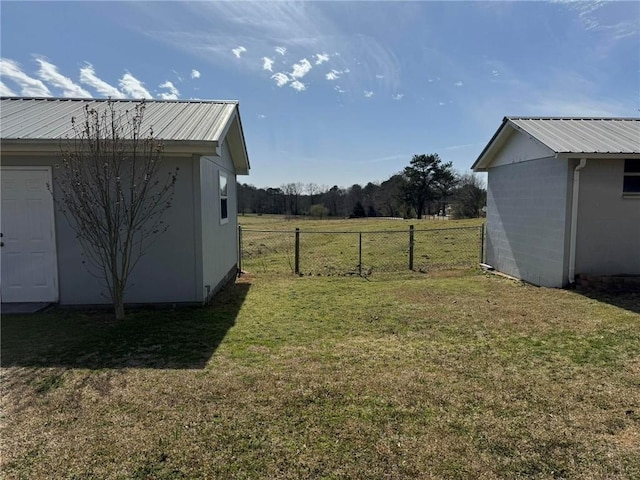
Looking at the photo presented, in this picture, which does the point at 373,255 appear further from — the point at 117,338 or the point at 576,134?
the point at 117,338

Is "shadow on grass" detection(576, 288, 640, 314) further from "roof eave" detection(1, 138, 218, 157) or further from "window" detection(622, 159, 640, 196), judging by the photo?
"roof eave" detection(1, 138, 218, 157)

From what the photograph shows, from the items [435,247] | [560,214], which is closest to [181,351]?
[560,214]

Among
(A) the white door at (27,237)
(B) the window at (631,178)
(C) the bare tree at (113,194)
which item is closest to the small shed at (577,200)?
(B) the window at (631,178)

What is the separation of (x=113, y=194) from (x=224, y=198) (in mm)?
3291

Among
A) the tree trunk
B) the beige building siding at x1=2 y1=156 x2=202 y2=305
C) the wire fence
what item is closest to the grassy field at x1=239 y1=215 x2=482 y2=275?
the wire fence

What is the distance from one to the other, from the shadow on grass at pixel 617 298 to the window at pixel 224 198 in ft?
25.0

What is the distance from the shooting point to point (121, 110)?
7.62 metres

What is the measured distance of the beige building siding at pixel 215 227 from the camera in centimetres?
676

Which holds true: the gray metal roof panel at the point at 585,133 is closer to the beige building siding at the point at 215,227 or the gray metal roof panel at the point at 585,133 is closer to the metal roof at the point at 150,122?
the metal roof at the point at 150,122

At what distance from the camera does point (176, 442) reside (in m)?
2.74

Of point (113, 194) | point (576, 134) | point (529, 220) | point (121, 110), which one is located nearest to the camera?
point (113, 194)

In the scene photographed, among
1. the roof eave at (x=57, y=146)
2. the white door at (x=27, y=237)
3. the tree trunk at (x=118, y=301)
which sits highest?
the roof eave at (x=57, y=146)

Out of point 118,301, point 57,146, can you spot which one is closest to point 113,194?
point 57,146

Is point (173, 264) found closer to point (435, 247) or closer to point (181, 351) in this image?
point (181, 351)
